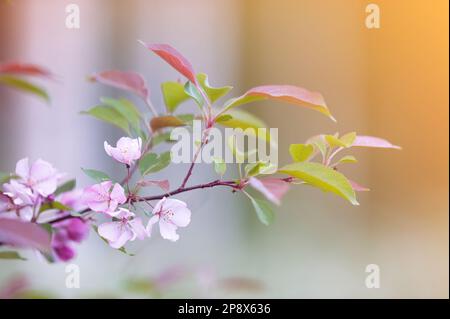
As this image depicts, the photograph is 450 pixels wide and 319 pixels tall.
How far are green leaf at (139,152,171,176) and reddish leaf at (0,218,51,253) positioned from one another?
18 centimetres

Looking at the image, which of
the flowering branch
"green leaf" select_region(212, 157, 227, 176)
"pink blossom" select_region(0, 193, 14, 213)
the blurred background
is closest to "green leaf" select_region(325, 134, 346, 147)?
the flowering branch

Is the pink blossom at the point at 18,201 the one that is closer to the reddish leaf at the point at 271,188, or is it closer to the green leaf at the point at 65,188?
the green leaf at the point at 65,188

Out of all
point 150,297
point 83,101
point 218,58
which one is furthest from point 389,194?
point 150,297

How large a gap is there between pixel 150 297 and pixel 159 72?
2089 mm

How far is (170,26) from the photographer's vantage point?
2.80m

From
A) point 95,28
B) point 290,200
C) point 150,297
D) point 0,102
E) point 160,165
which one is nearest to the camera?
point 160,165

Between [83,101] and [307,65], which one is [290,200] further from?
[83,101]

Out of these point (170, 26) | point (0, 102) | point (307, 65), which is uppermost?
point (170, 26)

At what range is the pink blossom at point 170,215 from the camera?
25.1 inches

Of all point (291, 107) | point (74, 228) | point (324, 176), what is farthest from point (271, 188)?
point (291, 107)

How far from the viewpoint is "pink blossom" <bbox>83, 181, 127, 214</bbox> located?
1.94 feet

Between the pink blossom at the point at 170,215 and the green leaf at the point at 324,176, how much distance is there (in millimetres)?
134

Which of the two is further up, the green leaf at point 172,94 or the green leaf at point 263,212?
the green leaf at point 172,94

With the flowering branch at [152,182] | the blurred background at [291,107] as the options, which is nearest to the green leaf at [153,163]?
the flowering branch at [152,182]
